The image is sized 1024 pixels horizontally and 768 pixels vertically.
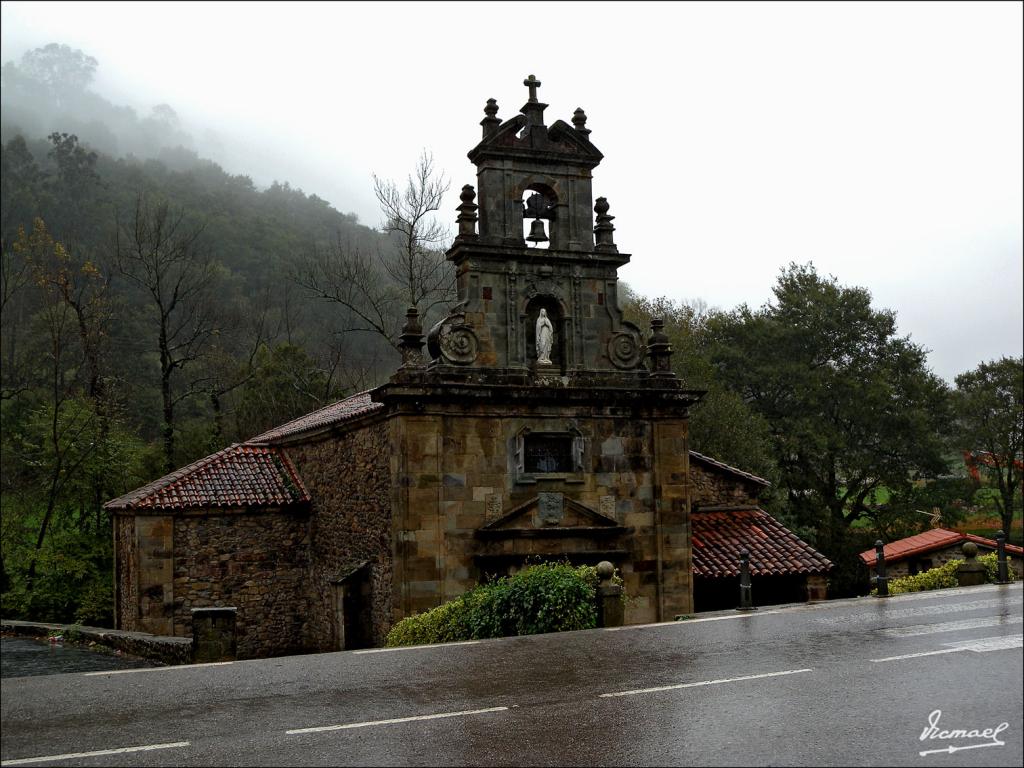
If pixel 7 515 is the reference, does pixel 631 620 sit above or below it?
below

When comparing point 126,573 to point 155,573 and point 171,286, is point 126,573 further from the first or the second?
point 171,286

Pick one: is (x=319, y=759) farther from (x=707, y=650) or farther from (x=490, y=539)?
(x=490, y=539)

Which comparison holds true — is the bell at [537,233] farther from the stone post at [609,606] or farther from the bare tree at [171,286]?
the bare tree at [171,286]

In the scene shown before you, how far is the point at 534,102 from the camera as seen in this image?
63.8 feet

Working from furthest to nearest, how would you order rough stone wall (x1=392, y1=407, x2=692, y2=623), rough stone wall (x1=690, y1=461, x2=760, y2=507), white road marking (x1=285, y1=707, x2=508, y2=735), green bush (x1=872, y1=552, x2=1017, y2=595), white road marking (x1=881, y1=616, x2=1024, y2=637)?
rough stone wall (x1=690, y1=461, x2=760, y2=507) < rough stone wall (x1=392, y1=407, x2=692, y2=623) < green bush (x1=872, y1=552, x2=1017, y2=595) < white road marking (x1=881, y1=616, x2=1024, y2=637) < white road marking (x1=285, y1=707, x2=508, y2=735)

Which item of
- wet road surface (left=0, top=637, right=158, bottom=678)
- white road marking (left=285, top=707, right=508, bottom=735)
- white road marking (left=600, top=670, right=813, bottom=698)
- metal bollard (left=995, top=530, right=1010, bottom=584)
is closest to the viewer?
white road marking (left=285, top=707, right=508, bottom=735)

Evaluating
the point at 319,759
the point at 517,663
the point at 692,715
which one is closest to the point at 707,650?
the point at 517,663

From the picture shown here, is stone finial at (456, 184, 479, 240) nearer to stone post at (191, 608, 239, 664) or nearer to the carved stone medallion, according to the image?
the carved stone medallion

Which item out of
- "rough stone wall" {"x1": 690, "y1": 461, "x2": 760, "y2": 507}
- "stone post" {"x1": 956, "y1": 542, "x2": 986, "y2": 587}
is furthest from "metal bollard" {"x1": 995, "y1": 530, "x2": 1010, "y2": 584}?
"rough stone wall" {"x1": 690, "y1": 461, "x2": 760, "y2": 507}

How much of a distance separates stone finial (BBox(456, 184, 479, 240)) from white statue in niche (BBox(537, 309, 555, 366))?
6.98 feet

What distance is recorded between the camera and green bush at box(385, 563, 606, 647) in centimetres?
1420

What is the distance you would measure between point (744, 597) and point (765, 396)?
97.7ft

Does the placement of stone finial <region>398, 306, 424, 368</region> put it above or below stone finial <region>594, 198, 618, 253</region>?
below

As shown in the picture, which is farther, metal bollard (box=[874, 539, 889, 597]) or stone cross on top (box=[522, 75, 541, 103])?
stone cross on top (box=[522, 75, 541, 103])
